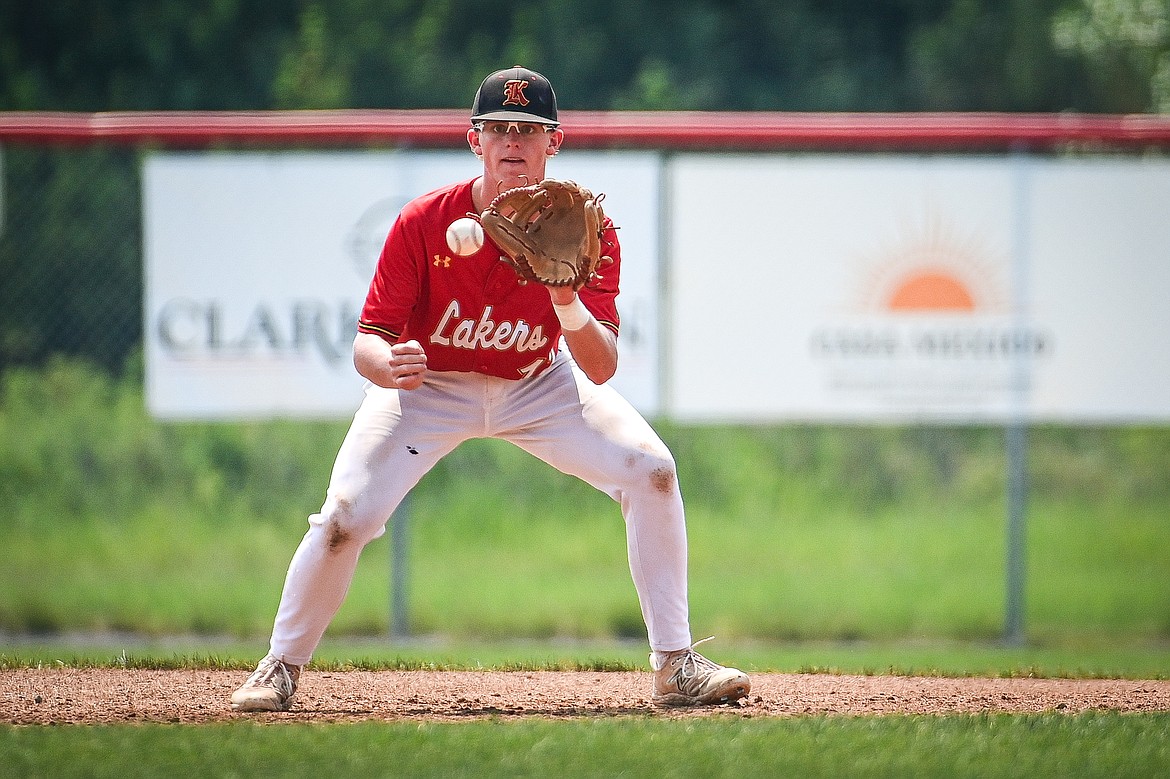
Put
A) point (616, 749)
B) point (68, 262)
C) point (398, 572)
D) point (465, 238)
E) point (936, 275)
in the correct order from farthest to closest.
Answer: point (68, 262), point (936, 275), point (398, 572), point (465, 238), point (616, 749)

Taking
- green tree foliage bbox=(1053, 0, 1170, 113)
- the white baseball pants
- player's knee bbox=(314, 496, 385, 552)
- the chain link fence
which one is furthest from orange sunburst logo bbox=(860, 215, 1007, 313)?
green tree foliage bbox=(1053, 0, 1170, 113)

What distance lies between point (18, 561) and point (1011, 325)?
525cm

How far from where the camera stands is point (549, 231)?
152 inches

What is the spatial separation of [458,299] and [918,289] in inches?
136

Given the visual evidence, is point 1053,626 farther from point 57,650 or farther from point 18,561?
point 18,561

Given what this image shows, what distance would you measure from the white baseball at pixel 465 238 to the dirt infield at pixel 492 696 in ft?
4.25

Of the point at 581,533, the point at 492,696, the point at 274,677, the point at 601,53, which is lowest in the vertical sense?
the point at 492,696

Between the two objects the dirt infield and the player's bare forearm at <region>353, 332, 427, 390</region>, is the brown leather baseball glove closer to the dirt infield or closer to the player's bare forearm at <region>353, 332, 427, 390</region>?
the player's bare forearm at <region>353, 332, 427, 390</region>

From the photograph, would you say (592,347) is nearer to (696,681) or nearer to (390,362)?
(390,362)

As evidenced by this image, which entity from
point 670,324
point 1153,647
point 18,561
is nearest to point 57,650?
point 18,561

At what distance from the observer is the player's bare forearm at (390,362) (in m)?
3.90

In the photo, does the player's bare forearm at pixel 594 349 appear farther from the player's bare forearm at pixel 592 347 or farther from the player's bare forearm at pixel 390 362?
the player's bare forearm at pixel 390 362

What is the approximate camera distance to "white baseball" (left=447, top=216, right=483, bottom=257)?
383 cm

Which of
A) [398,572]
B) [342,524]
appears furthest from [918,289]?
[342,524]
